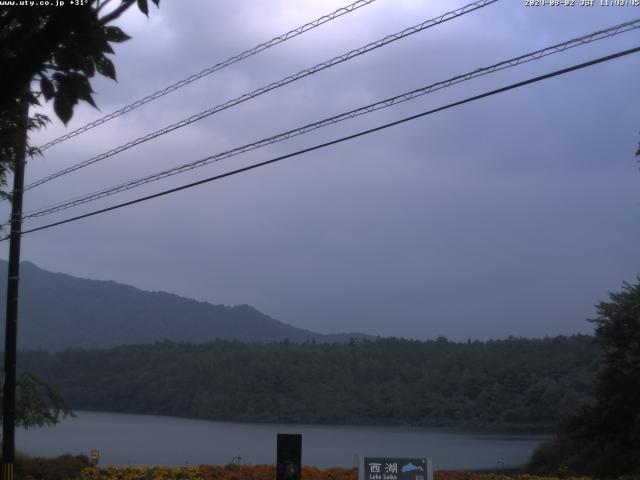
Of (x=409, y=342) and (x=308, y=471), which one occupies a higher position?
(x=409, y=342)

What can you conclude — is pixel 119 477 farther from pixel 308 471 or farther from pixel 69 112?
pixel 69 112

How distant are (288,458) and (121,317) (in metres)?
168

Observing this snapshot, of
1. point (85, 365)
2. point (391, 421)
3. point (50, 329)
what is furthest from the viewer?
point (50, 329)

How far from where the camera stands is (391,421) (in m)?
36.7

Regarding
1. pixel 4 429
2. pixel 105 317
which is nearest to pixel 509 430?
pixel 4 429

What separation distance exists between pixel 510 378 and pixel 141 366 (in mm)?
24594

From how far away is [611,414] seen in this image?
2328 cm

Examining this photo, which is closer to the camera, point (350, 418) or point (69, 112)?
point (69, 112)

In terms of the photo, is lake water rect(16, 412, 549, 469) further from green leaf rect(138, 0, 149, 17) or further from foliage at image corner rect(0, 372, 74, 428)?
green leaf rect(138, 0, 149, 17)

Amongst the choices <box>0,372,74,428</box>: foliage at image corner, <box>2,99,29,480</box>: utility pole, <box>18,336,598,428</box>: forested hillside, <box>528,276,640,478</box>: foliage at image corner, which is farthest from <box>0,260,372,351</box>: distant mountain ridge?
<box>2,99,29,480</box>: utility pole

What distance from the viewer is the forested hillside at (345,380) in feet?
114

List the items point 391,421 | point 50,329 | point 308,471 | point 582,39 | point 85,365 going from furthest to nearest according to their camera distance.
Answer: point 50,329, point 85,365, point 391,421, point 308,471, point 582,39

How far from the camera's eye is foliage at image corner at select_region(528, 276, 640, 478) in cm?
2277

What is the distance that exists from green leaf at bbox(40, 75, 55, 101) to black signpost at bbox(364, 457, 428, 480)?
26.0 ft
